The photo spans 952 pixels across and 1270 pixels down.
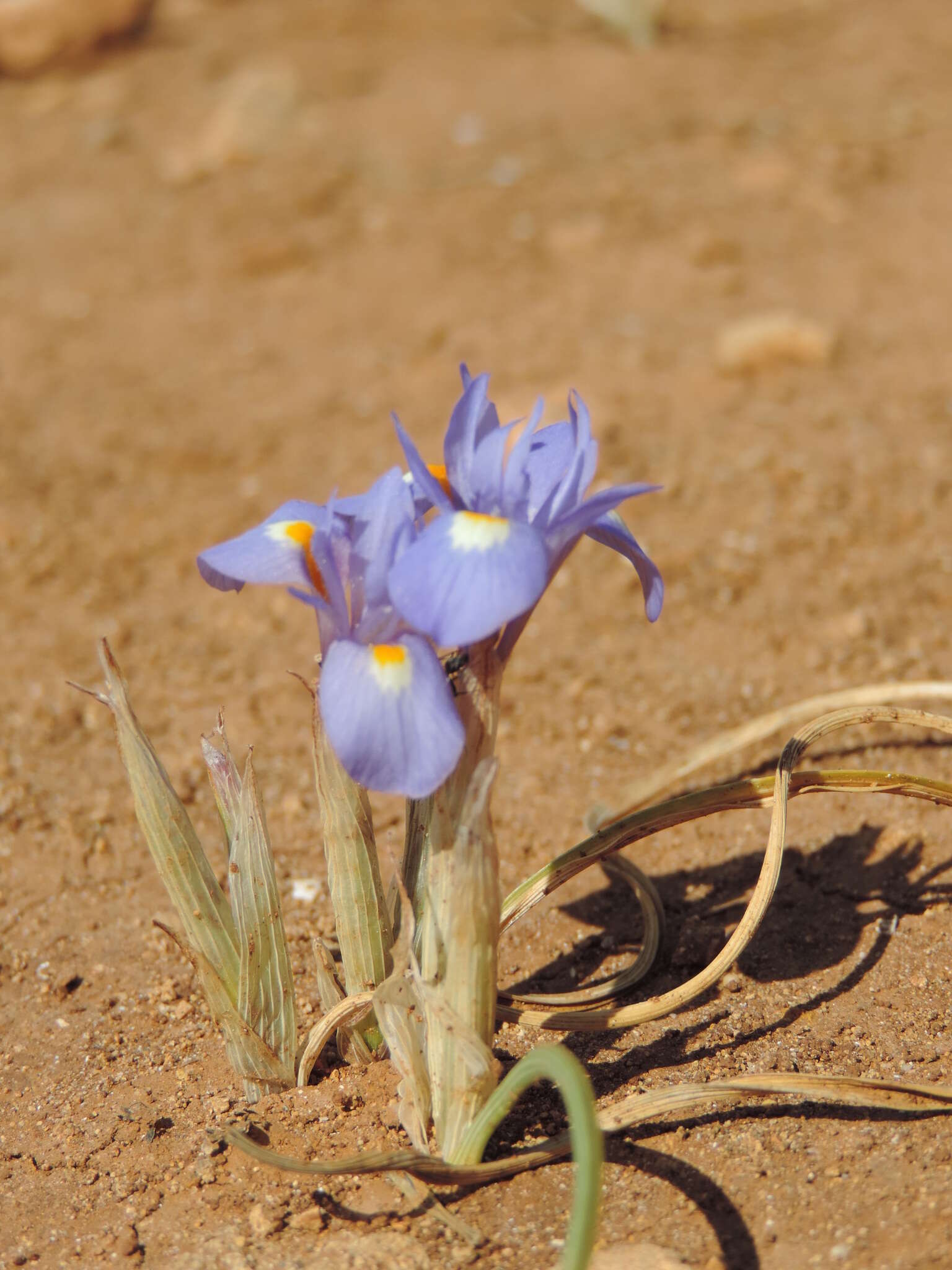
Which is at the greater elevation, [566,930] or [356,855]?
[356,855]

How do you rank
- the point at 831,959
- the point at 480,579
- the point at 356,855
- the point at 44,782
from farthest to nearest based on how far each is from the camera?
the point at 44,782
the point at 831,959
the point at 356,855
the point at 480,579

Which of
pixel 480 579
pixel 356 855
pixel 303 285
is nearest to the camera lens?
pixel 480 579

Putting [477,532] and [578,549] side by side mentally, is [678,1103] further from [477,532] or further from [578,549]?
[578,549]

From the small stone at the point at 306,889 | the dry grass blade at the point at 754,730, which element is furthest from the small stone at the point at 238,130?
the dry grass blade at the point at 754,730

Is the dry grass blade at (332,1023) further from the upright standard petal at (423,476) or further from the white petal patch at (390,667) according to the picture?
the upright standard petal at (423,476)

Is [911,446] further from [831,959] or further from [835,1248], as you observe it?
[835,1248]

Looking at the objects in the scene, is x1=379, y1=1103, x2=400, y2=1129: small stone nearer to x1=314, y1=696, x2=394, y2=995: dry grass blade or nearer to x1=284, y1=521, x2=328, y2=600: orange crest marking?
x1=314, y1=696, x2=394, y2=995: dry grass blade

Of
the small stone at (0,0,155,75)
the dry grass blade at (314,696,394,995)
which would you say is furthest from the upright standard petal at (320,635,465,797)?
the small stone at (0,0,155,75)

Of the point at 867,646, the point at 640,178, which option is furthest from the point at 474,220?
the point at 867,646
